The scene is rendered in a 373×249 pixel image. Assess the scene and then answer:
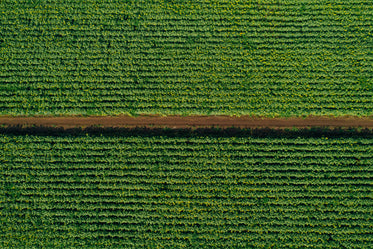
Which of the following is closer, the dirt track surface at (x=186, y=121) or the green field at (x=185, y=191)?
the green field at (x=185, y=191)

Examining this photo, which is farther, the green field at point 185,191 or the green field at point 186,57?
the green field at point 186,57

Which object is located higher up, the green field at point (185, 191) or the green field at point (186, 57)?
the green field at point (186, 57)

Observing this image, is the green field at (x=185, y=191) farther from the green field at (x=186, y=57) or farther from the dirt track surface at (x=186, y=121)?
the green field at (x=186, y=57)

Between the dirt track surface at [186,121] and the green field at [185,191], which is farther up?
the dirt track surface at [186,121]

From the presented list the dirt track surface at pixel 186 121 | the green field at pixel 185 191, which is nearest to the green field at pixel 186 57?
the dirt track surface at pixel 186 121

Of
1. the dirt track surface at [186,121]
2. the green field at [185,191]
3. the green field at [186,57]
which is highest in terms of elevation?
the green field at [186,57]

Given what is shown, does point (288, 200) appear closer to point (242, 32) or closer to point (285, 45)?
point (285, 45)
